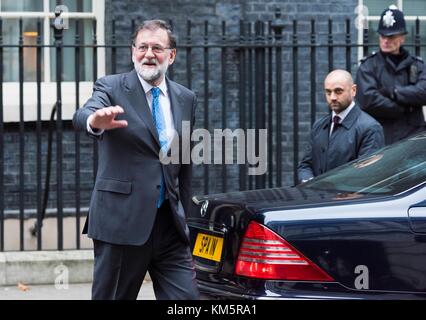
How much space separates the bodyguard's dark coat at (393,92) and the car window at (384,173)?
2240 millimetres

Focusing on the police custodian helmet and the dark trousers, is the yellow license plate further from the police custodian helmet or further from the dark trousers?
the police custodian helmet

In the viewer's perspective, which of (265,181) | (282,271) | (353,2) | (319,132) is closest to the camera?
(282,271)

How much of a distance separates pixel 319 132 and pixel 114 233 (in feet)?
8.42

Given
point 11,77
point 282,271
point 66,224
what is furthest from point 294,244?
point 11,77

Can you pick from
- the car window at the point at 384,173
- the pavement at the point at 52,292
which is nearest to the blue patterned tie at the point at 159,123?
the car window at the point at 384,173

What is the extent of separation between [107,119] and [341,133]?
275 cm

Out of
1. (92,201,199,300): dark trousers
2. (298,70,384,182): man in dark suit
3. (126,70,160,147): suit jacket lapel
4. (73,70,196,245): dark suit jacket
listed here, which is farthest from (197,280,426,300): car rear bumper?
(298,70,384,182): man in dark suit

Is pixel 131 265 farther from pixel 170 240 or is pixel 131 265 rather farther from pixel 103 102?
pixel 103 102

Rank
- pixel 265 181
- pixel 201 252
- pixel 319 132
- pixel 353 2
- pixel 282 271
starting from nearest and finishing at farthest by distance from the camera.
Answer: pixel 282 271
pixel 201 252
pixel 319 132
pixel 265 181
pixel 353 2

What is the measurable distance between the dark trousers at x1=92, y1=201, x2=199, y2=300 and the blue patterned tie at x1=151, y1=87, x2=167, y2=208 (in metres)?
0.06

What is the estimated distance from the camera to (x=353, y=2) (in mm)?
11125

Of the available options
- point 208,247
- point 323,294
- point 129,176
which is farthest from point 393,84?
point 129,176
